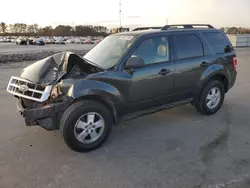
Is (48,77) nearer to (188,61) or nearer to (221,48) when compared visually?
(188,61)

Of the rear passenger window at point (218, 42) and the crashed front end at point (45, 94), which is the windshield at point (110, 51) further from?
the rear passenger window at point (218, 42)

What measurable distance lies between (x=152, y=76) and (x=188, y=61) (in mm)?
959

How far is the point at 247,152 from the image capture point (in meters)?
3.72

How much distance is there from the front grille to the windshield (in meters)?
1.03

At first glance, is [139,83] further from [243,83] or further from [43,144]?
[243,83]

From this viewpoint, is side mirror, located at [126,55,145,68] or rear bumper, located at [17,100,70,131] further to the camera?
side mirror, located at [126,55,145,68]

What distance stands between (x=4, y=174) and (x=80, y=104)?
134 centimetres

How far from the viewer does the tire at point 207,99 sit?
5156 millimetres

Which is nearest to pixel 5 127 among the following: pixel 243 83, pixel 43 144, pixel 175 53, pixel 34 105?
pixel 43 144

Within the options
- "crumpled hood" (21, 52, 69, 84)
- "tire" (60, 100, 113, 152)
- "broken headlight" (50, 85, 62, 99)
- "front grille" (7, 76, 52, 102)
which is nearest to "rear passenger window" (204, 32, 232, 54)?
"tire" (60, 100, 113, 152)

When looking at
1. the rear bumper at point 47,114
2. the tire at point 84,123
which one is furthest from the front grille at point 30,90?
the tire at point 84,123

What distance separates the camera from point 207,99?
17.2 feet

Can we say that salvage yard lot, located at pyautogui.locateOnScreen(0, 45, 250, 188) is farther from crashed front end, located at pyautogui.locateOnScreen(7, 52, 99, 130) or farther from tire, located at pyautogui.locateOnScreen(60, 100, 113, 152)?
crashed front end, located at pyautogui.locateOnScreen(7, 52, 99, 130)

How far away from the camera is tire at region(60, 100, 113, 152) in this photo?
3.52 meters
